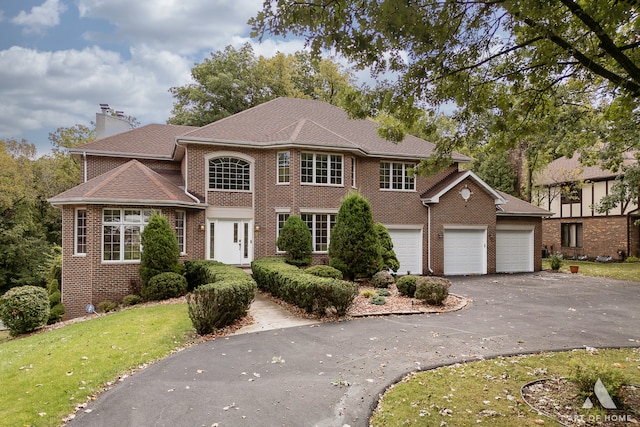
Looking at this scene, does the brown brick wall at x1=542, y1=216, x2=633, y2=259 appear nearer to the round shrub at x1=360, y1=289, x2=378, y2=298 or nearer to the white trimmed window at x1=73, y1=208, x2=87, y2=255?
the round shrub at x1=360, y1=289, x2=378, y2=298

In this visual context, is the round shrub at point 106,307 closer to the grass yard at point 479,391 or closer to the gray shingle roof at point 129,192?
the gray shingle roof at point 129,192

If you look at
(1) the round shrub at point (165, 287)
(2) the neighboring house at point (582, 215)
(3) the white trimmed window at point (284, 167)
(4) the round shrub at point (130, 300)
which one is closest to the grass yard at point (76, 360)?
(1) the round shrub at point (165, 287)

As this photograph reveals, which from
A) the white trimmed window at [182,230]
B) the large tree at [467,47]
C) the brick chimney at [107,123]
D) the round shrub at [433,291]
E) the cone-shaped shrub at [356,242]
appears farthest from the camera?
the brick chimney at [107,123]

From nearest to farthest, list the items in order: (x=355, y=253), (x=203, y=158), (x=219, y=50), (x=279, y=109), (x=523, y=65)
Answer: (x=523, y=65) → (x=355, y=253) → (x=203, y=158) → (x=279, y=109) → (x=219, y=50)

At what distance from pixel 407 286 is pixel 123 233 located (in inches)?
418

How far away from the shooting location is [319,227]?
58.5ft

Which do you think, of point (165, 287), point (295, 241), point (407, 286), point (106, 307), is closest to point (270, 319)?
point (407, 286)

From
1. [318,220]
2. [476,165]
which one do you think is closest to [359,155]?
[318,220]

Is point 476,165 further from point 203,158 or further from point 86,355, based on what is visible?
point 86,355

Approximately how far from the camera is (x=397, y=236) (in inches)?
763

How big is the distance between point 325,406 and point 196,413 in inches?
66.0

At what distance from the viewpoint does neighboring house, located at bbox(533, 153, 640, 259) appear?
1062 inches

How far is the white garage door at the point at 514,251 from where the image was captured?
21.0 meters

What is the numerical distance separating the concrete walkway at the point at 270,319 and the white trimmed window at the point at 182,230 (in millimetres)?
5746
